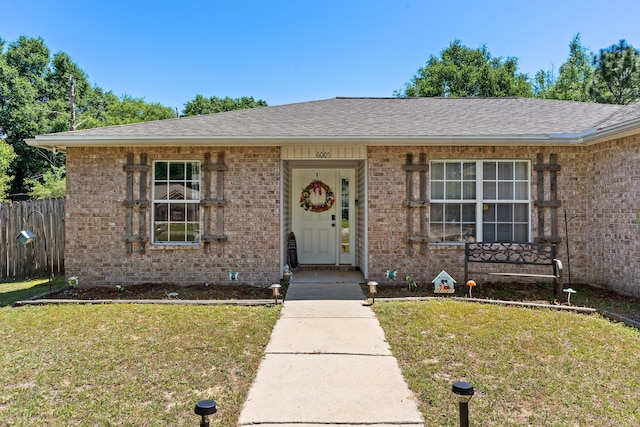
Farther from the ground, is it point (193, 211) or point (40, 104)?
point (40, 104)

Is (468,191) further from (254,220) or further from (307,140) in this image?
(254,220)

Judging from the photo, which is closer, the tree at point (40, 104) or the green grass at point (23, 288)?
the green grass at point (23, 288)

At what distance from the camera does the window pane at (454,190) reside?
7.88m

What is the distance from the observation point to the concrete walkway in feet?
10.3

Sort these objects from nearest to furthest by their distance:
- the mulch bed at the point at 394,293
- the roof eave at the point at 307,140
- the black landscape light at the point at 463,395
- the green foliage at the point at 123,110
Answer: the black landscape light at the point at 463,395, the mulch bed at the point at 394,293, the roof eave at the point at 307,140, the green foliage at the point at 123,110

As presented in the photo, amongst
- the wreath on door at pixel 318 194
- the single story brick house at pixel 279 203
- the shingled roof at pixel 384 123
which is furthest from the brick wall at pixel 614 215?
the wreath on door at pixel 318 194

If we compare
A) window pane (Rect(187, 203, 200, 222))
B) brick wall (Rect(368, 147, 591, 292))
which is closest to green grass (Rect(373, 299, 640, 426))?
brick wall (Rect(368, 147, 591, 292))

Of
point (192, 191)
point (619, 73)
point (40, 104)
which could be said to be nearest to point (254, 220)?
point (192, 191)

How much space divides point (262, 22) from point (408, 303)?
14.1 meters

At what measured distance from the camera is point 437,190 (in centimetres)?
789

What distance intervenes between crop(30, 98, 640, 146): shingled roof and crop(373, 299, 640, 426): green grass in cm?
333

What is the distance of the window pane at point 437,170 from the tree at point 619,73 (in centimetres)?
1854

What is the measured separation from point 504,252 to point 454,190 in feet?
4.86

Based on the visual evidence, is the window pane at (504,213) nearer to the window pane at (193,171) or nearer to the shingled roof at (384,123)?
the shingled roof at (384,123)
